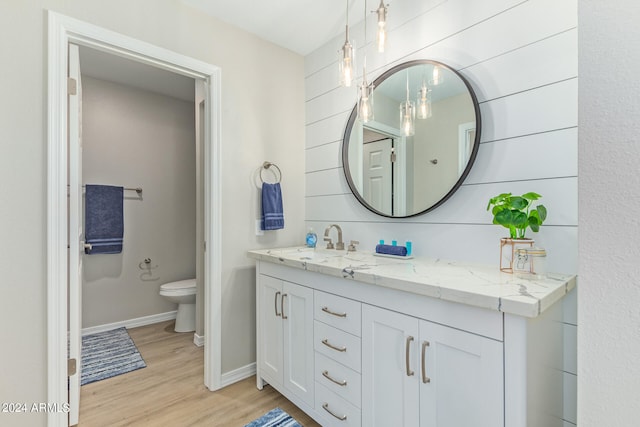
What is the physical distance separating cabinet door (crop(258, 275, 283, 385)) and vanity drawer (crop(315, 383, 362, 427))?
0.35 m

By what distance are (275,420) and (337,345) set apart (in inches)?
26.7

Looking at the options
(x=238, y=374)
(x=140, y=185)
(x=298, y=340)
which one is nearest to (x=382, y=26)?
(x=298, y=340)

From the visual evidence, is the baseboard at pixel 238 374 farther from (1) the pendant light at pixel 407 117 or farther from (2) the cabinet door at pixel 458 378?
(1) the pendant light at pixel 407 117

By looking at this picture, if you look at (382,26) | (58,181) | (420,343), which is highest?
(382,26)

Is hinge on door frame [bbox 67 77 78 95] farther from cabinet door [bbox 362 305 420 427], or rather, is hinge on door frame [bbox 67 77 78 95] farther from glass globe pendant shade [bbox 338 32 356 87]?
cabinet door [bbox 362 305 420 427]

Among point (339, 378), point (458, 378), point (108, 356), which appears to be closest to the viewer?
point (458, 378)

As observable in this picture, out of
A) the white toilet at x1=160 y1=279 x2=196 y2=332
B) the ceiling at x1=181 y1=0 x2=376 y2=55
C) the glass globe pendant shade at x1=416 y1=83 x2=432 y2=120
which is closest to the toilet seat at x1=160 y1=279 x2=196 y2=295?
the white toilet at x1=160 y1=279 x2=196 y2=332

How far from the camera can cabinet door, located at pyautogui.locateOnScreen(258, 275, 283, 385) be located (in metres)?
1.84

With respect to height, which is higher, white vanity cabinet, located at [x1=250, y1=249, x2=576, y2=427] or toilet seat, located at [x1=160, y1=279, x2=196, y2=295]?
white vanity cabinet, located at [x1=250, y1=249, x2=576, y2=427]

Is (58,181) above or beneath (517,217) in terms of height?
above

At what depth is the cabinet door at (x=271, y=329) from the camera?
1.84 m

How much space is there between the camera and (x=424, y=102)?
174cm

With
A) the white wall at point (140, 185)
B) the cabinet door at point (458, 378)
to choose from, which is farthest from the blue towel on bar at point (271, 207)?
the white wall at point (140, 185)

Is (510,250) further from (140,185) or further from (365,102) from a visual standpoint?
(140,185)
